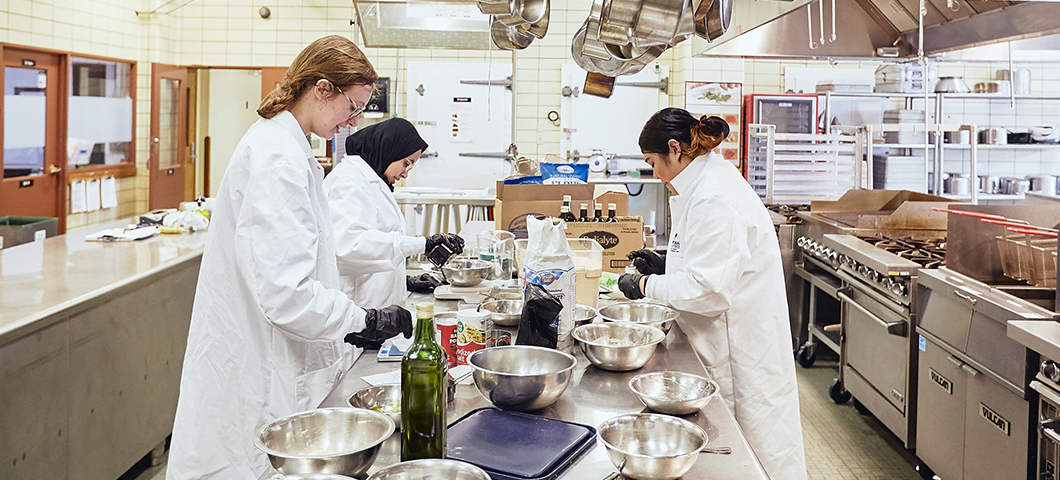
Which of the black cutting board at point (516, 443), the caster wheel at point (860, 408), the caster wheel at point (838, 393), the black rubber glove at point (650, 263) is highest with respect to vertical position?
the black rubber glove at point (650, 263)

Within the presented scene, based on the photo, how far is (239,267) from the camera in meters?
1.79

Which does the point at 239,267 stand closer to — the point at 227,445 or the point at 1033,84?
the point at 227,445

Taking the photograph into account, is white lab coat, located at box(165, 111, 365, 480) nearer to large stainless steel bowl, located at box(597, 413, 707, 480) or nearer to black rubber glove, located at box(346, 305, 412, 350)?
black rubber glove, located at box(346, 305, 412, 350)

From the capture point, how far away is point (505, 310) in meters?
2.45

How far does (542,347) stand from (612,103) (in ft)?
20.6

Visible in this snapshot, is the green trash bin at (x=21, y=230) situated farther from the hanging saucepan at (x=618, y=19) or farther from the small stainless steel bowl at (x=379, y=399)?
the hanging saucepan at (x=618, y=19)

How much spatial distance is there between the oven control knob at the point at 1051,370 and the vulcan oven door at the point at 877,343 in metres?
1.14

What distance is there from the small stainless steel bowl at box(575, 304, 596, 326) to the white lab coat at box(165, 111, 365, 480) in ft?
2.35

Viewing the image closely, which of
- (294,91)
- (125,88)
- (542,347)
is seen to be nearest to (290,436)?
(542,347)

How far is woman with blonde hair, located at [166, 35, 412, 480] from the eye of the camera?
1764 millimetres

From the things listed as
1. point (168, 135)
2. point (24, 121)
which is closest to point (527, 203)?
point (24, 121)

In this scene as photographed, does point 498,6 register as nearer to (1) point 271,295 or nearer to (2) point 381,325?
(2) point 381,325

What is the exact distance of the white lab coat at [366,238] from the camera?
9.20ft

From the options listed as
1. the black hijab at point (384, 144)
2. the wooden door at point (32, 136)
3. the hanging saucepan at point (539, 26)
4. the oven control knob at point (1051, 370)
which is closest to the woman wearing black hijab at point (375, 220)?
the black hijab at point (384, 144)
